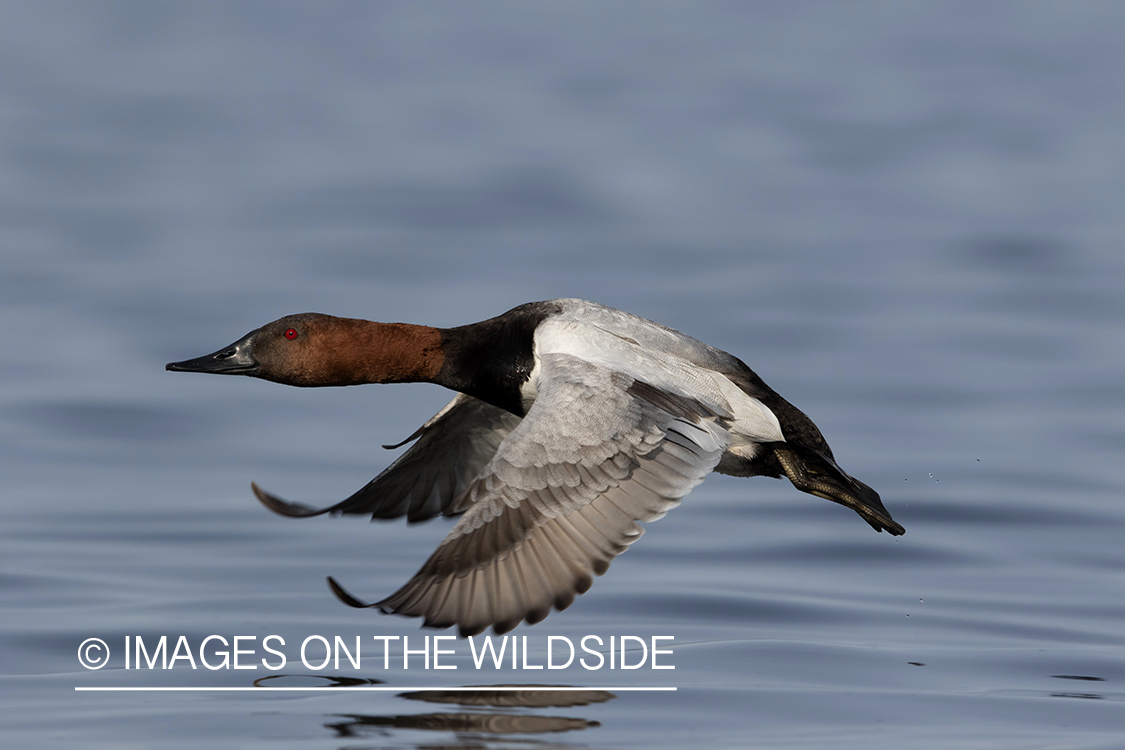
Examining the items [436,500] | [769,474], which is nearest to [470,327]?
[436,500]

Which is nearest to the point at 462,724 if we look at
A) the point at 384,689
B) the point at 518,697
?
the point at 518,697

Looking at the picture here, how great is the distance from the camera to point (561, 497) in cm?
589

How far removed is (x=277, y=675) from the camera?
20.4ft

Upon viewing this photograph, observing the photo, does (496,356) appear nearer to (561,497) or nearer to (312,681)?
(561,497)

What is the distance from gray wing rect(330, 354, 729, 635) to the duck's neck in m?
0.93

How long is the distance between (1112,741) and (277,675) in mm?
3196

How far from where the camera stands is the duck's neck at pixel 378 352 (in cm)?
726

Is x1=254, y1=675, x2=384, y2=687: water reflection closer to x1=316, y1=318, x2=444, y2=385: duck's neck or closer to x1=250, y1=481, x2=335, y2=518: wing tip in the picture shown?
x1=250, y1=481, x2=335, y2=518: wing tip

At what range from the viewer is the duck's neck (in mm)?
7258

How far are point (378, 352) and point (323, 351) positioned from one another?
0.26 m

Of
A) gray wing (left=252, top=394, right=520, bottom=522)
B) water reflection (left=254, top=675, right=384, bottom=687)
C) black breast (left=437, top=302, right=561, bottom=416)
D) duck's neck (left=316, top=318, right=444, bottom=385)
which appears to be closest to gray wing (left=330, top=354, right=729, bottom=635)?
black breast (left=437, top=302, right=561, bottom=416)

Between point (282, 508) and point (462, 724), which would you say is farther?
point (282, 508)

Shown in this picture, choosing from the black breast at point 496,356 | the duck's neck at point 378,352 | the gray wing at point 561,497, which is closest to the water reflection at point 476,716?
the gray wing at point 561,497

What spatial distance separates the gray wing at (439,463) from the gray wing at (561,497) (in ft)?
4.29
